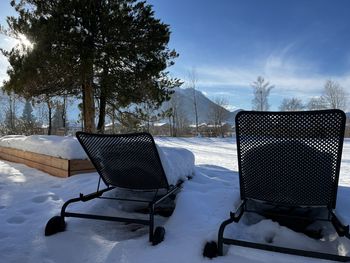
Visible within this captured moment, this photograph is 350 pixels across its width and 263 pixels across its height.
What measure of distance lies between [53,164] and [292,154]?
422 cm

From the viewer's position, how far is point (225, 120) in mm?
36000

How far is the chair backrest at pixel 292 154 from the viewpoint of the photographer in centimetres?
177

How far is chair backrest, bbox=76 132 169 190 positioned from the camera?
7.59 feet

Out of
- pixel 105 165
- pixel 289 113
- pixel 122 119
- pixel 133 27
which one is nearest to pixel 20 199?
pixel 105 165

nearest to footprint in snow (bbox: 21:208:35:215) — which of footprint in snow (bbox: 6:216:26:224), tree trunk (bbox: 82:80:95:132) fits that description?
footprint in snow (bbox: 6:216:26:224)

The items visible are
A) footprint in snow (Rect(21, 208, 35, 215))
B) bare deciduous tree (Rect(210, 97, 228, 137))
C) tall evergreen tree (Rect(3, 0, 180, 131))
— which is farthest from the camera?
bare deciduous tree (Rect(210, 97, 228, 137))

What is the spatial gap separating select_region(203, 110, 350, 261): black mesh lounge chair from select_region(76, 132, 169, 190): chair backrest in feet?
2.40

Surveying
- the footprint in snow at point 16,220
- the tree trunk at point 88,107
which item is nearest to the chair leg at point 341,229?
the footprint in snow at point 16,220

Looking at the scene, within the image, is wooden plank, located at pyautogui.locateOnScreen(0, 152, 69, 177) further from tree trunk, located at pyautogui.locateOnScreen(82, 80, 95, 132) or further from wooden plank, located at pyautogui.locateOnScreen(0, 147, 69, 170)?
tree trunk, located at pyautogui.locateOnScreen(82, 80, 95, 132)

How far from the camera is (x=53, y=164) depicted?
4.94 meters

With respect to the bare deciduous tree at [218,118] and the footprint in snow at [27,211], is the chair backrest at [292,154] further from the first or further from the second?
the bare deciduous tree at [218,118]

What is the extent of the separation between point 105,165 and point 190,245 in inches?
44.3

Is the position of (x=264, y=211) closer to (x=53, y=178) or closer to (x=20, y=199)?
(x=20, y=199)

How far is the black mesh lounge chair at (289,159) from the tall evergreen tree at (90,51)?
5633 mm
